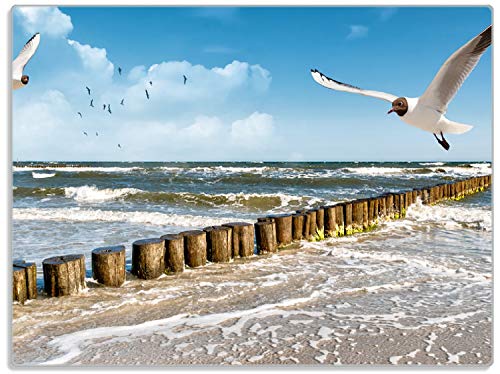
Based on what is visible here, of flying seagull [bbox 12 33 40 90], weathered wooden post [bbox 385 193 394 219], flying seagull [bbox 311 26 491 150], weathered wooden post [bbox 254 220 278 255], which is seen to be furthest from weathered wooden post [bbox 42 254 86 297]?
weathered wooden post [bbox 385 193 394 219]

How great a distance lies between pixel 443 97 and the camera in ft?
6.57

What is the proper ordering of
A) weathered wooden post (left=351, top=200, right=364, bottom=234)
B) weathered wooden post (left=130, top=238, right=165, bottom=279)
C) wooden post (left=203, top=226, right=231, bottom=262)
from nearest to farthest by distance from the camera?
weathered wooden post (left=130, top=238, right=165, bottom=279) → wooden post (left=203, top=226, right=231, bottom=262) → weathered wooden post (left=351, top=200, right=364, bottom=234)

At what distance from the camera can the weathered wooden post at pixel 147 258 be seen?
11.8 feet

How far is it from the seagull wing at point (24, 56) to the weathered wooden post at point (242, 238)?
8.20 ft

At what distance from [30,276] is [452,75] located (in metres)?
3.17

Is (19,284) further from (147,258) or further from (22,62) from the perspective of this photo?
(22,62)

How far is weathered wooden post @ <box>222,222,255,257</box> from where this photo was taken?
14.3ft

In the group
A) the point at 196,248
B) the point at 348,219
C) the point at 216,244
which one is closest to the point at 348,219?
the point at 348,219

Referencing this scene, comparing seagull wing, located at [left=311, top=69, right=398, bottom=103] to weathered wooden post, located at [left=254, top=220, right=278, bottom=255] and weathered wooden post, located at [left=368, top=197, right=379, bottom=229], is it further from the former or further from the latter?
weathered wooden post, located at [left=368, top=197, right=379, bottom=229]

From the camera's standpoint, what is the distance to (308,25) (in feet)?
8.96

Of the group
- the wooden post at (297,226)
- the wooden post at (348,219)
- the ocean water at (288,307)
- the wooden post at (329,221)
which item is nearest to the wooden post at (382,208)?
the ocean water at (288,307)

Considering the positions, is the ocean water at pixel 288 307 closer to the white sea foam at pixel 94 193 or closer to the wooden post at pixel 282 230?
the wooden post at pixel 282 230

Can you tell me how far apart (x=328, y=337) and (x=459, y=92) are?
160cm
